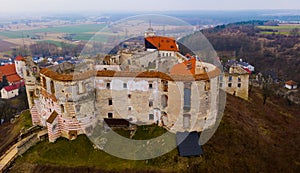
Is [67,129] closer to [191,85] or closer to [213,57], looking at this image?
[191,85]

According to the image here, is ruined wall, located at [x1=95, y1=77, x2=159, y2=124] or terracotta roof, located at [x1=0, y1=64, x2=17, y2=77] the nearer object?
ruined wall, located at [x1=95, y1=77, x2=159, y2=124]

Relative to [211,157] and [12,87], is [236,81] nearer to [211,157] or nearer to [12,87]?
[211,157]

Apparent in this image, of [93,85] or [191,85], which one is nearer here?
[191,85]

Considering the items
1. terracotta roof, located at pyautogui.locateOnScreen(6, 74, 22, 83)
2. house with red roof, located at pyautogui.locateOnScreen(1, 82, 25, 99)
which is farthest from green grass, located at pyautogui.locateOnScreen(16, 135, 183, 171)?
terracotta roof, located at pyautogui.locateOnScreen(6, 74, 22, 83)

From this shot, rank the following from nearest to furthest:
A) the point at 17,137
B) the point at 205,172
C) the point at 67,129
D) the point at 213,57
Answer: the point at 205,172, the point at 67,129, the point at 17,137, the point at 213,57

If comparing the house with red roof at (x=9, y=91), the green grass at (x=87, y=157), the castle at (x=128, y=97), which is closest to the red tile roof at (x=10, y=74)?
the house with red roof at (x=9, y=91)

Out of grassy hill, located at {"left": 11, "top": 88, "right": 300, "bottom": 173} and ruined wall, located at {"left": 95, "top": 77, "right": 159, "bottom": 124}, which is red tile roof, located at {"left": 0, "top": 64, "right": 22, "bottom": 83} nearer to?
grassy hill, located at {"left": 11, "top": 88, "right": 300, "bottom": 173}

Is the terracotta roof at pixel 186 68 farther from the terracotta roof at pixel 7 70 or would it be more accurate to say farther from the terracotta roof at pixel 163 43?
the terracotta roof at pixel 7 70

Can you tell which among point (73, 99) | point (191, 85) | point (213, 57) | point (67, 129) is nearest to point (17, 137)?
point (67, 129)
